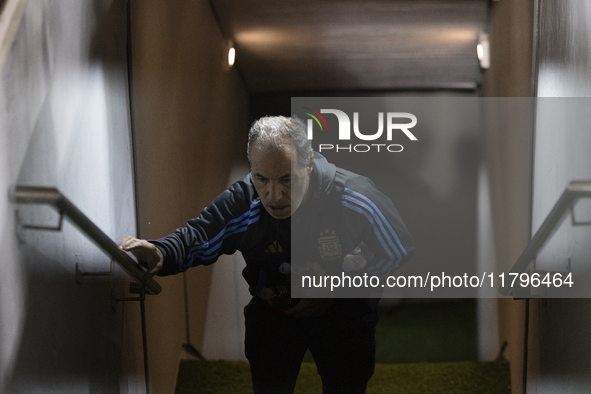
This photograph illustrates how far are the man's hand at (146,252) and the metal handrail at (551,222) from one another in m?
1.27

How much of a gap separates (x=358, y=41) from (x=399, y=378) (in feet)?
4.14

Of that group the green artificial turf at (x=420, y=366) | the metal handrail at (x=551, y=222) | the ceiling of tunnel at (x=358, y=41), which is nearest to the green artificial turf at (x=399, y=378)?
the green artificial turf at (x=420, y=366)

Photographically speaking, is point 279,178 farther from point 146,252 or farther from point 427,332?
point 427,332

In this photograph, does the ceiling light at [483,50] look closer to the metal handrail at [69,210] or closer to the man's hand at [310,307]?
the man's hand at [310,307]

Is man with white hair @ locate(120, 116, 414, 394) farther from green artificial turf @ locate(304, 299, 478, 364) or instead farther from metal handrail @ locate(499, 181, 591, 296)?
metal handrail @ locate(499, 181, 591, 296)

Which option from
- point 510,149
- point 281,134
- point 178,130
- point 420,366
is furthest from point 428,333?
point 178,130

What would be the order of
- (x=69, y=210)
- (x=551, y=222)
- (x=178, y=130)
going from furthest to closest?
(x=178, y=130), (x=551, y=222), (x=69, y=210)

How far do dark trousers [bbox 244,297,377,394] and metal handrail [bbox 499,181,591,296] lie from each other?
0.56 meters

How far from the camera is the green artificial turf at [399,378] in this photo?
198 cm

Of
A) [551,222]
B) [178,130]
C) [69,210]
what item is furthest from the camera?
[178,130]

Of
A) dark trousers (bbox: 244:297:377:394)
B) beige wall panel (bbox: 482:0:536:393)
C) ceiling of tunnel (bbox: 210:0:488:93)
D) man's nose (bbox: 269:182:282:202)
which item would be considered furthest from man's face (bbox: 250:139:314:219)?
beige wall panel (bbox: 482:0:536:393)

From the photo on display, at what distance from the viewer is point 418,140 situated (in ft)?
6.48

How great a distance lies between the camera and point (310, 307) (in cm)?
196

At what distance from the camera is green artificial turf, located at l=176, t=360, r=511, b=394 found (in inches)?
77.8
